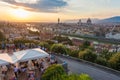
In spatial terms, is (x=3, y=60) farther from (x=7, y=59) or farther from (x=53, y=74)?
(x=53, y=74)

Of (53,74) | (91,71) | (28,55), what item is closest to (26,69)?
(28,55)

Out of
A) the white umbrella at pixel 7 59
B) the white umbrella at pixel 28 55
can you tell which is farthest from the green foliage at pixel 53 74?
the white umbrella at pixel 28 55

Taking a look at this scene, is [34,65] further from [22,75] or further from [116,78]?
[116,78]

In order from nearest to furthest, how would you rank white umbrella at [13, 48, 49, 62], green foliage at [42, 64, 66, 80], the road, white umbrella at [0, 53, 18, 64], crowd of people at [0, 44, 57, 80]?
green foliage at [42, 64, 66, 80]
crowd of people at [0, 44, 57, 80]
white umbrella at [0, 53, 18, 64]
white umbrella at [13, 48, 49, 62]
the road

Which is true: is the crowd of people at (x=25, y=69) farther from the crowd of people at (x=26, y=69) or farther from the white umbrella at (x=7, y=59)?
the white umbrella at (x=7, y=59)

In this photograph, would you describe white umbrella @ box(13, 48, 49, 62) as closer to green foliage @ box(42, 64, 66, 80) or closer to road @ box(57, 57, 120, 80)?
road @ box(57, 57, 120, 80)

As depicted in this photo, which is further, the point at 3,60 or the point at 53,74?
the point at 3,60

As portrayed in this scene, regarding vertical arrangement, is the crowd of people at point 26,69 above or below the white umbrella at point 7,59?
below

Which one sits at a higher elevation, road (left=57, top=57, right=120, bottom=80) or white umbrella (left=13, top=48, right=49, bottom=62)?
white umbrella (left=13, top=48, right=49, bottom=62)

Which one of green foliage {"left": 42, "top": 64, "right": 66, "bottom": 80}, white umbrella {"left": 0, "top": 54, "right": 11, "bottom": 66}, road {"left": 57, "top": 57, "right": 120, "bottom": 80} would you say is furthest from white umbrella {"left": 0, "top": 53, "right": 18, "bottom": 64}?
road {"left": 57, "top": 57, "right": 120, "bottom": 80}
